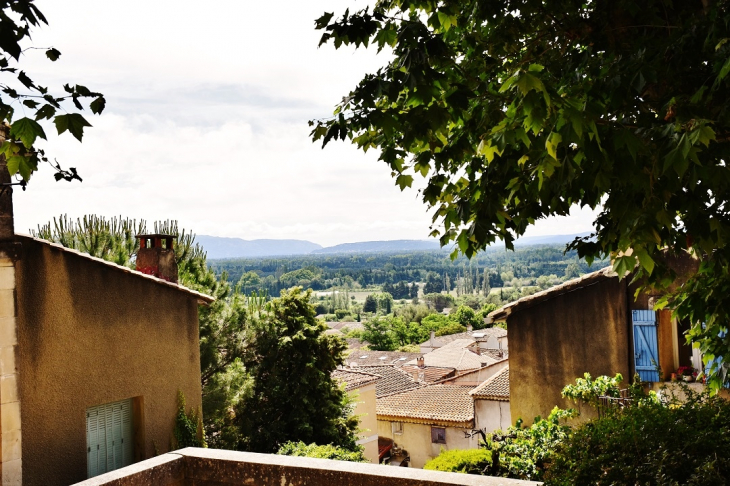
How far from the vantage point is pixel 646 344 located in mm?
11766

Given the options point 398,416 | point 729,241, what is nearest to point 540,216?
point 729,241

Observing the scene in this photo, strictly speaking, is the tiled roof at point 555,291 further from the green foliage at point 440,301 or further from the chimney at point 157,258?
the green foliage at point 440,301

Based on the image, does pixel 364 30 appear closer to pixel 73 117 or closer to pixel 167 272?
pixel 73 117

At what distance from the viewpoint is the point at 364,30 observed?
4.15 m

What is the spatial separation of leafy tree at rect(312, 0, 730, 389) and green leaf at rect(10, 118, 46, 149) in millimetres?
1905

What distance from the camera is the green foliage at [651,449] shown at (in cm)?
325

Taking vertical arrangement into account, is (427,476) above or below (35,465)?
above

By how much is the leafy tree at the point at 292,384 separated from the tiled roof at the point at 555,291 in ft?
24.9

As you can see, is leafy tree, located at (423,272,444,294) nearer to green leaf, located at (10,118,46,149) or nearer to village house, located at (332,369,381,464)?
village house, located at (332,369,381,464)

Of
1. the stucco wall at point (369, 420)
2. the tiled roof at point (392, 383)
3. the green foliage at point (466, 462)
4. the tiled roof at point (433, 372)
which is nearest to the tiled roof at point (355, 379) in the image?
the stucco wall at point (369, 420)

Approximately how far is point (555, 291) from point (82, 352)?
9.05 m

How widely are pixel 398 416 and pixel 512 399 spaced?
47.5ft

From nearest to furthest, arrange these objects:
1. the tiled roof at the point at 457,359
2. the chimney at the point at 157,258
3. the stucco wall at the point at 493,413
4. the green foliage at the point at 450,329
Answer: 1. the chimney at the point at 157,258
2. the stucco wall at the point at 493,413
3. the tiled roof at the point at 457,359
4. the green foliage at the point at 450,329

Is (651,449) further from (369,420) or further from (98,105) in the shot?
(369,420)
